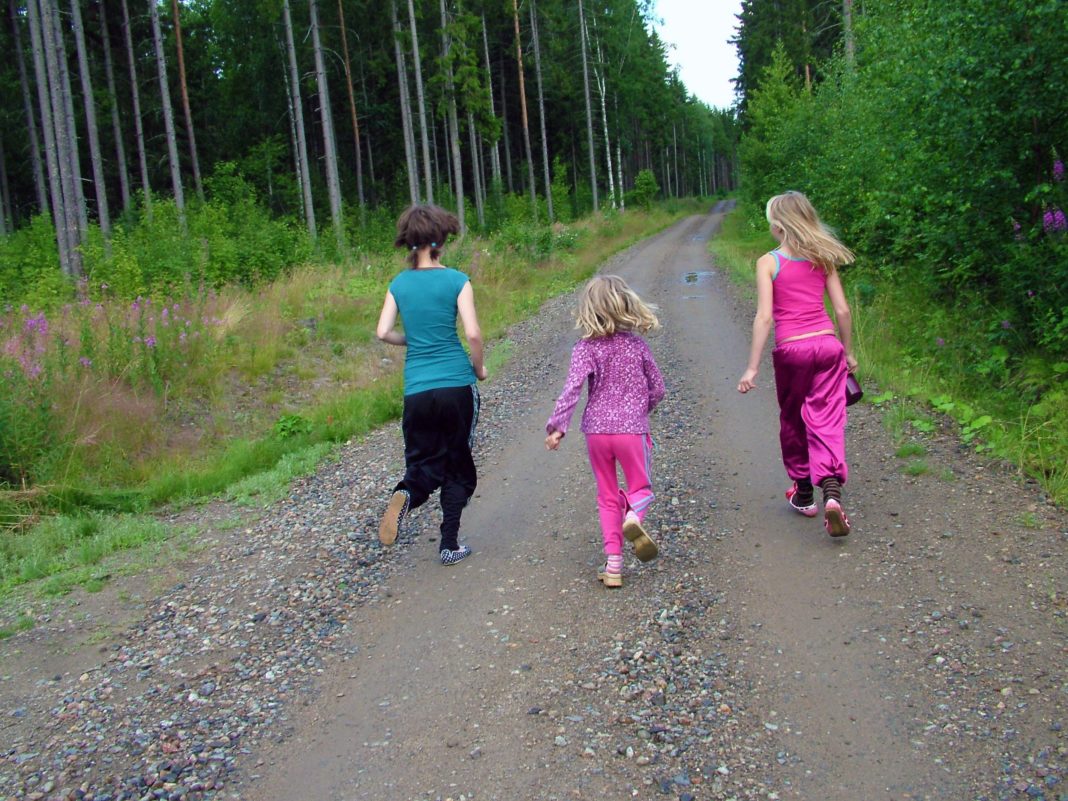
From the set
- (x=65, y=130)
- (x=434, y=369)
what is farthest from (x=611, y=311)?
(x=65, y=130)

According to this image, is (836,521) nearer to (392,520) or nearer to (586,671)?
(586,671)

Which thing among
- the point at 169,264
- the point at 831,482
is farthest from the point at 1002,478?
the point at 169,264

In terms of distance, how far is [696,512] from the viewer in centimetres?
620

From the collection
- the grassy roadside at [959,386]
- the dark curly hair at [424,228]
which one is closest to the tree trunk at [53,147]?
the dark curly hair at [424,228]

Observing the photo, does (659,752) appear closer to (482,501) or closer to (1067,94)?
(482,501)

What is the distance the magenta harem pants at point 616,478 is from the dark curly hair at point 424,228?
1.62 metres

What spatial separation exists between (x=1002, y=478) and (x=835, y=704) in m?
3.46

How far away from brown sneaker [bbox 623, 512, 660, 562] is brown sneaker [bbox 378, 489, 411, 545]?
61.4 inches

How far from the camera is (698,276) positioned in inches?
914

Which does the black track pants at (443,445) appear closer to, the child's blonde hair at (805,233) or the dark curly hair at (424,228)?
the dark curly hair at (424,228)

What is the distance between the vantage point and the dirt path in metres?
3.40

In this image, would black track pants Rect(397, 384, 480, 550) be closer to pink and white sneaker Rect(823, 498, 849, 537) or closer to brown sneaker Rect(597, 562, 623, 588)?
brown sneaker Rect(597, 562, 623, 588)

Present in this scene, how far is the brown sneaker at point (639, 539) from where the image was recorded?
16.3 ft

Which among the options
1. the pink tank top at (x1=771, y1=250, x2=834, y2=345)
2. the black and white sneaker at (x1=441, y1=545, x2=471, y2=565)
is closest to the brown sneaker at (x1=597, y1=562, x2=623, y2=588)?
the black and white sneaker at (x1=441, y1=545, x2=471, y2=565)
